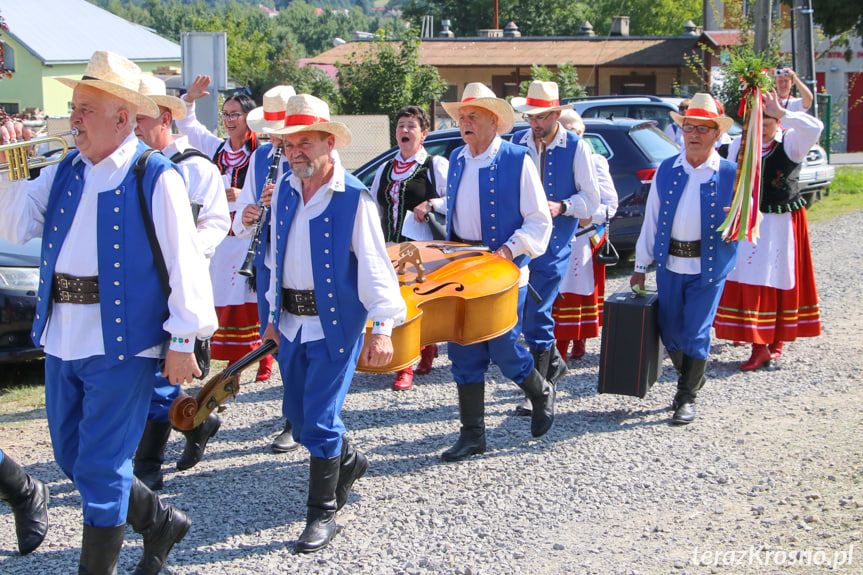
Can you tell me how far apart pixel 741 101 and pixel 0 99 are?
38551 millimetres

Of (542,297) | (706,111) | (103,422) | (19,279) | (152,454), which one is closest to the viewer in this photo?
(103,422)

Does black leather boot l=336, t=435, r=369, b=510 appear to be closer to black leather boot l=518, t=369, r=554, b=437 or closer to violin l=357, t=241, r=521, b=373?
violin l=357, t=241, r=521, b=373

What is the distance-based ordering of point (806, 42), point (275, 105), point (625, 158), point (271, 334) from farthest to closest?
point (806, 42) < point (625, 158) < point (275, 105) < point (271, 334)

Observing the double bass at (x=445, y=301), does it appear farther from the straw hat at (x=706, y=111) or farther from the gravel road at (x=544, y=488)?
the straw hat at (x=706, y=111)

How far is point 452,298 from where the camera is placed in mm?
4500

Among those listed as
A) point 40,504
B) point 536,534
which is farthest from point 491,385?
point 40,504

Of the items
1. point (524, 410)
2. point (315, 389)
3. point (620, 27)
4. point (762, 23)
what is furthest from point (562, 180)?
point (620, 27)

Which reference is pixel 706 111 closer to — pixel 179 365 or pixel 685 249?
pixel 685 249

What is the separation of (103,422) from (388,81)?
55.8 feet

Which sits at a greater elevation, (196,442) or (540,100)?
(540,100)

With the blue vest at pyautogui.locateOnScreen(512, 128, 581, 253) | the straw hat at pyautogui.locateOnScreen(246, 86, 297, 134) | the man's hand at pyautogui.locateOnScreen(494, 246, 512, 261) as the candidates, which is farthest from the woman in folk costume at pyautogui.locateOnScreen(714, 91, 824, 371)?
the straw hat at pyautogui.locateOnScreen(246, 86, 297, 134)

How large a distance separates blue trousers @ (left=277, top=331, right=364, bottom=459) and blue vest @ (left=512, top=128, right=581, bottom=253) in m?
2.36

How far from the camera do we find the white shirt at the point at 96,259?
10.9 ft

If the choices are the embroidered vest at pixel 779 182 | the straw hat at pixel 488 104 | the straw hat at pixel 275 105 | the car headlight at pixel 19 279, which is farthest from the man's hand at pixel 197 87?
the embroidered vest at pixel 779 182
